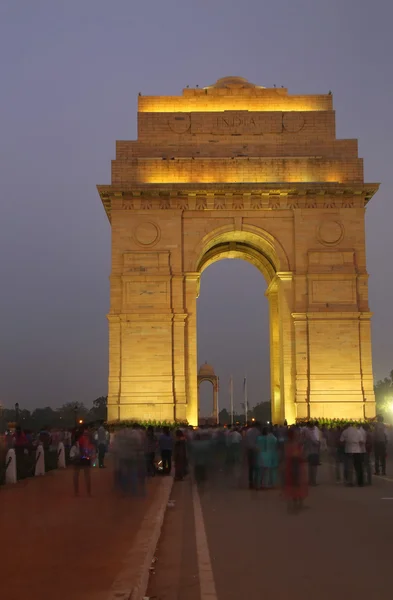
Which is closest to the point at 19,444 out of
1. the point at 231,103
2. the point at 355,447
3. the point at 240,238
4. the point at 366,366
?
the point at 355,447

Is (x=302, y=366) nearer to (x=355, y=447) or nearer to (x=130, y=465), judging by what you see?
(x=355, y=447)

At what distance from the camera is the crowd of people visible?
48.1 ft

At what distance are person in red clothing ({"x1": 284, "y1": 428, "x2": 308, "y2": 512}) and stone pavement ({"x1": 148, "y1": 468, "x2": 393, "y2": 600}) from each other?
31cm

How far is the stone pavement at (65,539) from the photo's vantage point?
22.6 ft

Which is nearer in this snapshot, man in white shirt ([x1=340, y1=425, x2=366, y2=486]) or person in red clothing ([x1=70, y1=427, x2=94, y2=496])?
person in red clothing ([x1=70, y1=427, x2=94, y2=496])

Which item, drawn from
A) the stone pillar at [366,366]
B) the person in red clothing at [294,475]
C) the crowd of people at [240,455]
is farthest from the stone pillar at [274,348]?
the person in red clothing at [294,475]

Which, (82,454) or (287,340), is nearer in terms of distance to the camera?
(82,454)

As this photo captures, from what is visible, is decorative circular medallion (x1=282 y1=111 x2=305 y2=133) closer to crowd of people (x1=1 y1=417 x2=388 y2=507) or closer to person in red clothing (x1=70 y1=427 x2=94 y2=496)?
crowd of people (x1=1 y1=417 x2=388 y2=507)

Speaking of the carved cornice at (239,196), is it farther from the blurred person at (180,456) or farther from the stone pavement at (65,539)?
the stone pavement at (65,539)

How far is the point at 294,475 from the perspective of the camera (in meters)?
13.4

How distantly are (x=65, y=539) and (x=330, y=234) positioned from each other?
2760 cm

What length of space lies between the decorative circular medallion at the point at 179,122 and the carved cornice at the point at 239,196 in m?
3.71

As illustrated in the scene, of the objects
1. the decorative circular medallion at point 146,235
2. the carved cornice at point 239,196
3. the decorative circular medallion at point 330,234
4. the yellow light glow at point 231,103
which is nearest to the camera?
the carved cornice at point 239,196

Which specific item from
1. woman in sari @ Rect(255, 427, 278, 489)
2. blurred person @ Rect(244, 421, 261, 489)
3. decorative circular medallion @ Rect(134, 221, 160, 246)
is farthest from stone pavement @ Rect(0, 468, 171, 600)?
decorative circular medallion @ Rect(134, 221, 160, 246)
